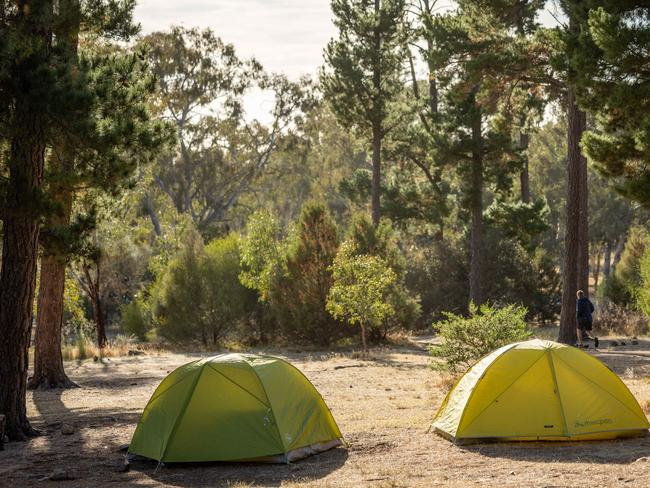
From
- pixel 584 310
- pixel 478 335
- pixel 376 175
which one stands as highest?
pixel 376 175

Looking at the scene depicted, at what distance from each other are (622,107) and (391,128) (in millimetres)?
23240

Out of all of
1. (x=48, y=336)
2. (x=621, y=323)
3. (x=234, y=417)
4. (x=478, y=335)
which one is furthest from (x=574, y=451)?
(x=621, y=323)

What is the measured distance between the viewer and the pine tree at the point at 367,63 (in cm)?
3441

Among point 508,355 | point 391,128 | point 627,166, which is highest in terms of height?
point 391,128

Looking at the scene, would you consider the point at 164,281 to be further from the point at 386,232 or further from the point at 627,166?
the point at 627,166

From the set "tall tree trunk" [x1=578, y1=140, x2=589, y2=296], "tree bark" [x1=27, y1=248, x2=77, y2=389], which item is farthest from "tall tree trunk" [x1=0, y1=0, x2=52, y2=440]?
"tall tree trunk" [x1=578, y1=140, x2=589, y2=296]

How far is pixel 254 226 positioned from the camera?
2916cm

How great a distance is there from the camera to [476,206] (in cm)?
2992

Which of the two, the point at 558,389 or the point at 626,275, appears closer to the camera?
the point at 558,389

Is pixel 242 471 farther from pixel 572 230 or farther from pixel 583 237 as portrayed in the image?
pixel 583 237

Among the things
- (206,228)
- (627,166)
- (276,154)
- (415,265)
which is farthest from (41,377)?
(276,154)

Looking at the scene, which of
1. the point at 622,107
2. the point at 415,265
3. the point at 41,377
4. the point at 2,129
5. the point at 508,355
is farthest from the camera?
→ the point at 415,265

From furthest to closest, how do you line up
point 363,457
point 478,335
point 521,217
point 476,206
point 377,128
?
point 377,128 < point 476,206 < point 521,217 < point 478,335 < point 363,457

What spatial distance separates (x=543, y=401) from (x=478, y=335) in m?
4.35
